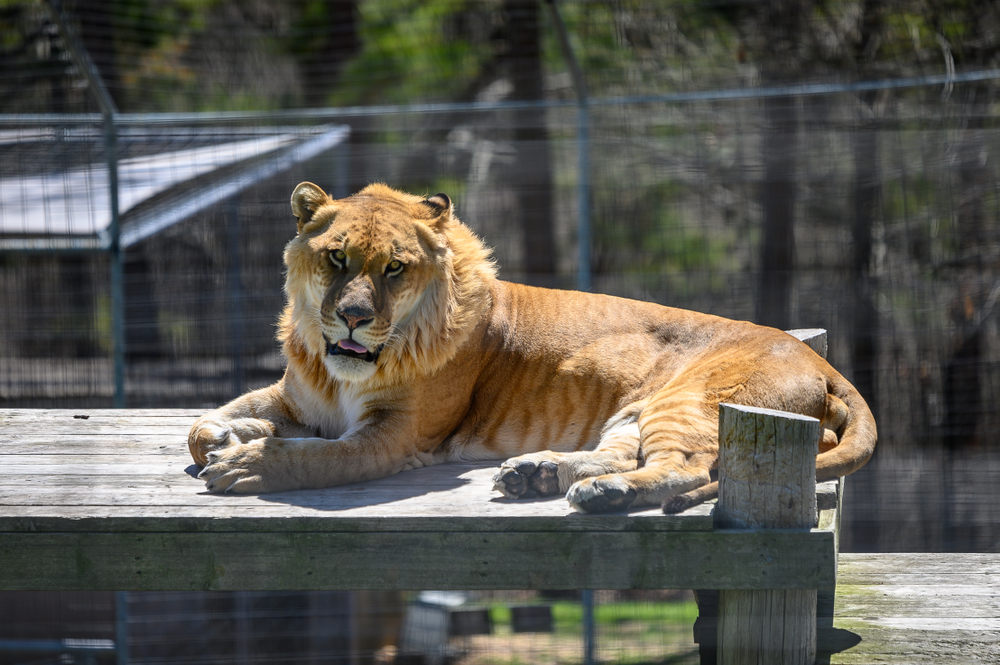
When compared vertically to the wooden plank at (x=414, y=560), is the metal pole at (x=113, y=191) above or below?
above

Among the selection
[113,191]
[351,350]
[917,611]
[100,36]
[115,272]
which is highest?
[100,36]

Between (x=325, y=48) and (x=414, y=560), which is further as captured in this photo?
(x=325, y=48)

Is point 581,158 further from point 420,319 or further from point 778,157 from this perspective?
point 420,319

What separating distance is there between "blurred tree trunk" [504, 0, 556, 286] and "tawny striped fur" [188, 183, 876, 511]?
2049 millimetres

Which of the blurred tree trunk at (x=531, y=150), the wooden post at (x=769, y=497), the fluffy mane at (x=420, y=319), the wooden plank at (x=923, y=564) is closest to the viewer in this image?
the wooden post at (x=769, y=497)

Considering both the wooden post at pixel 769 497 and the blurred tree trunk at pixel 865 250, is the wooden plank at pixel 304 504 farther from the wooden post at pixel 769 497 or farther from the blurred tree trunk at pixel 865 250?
the blurred tree trunk at pixel 865 250

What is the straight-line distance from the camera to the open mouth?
85.3 inches

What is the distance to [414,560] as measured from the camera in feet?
5.82

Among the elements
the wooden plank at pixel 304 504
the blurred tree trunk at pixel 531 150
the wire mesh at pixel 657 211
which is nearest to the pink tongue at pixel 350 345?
the wooden plank at pixel 304 504

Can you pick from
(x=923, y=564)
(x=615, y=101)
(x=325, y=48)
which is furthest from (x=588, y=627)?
(x=325, y=48)

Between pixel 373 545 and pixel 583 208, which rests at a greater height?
pixel 583 208

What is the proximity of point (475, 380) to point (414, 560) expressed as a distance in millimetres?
820

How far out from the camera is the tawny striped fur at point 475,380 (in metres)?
2.05

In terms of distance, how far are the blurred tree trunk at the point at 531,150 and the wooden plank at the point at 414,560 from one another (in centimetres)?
290
